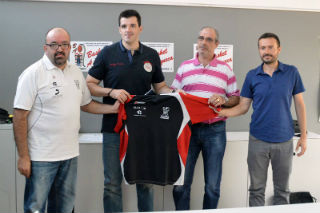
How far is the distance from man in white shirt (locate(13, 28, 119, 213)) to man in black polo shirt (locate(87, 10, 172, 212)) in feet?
1.00

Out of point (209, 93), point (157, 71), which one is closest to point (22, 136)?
A: point (157, 71)

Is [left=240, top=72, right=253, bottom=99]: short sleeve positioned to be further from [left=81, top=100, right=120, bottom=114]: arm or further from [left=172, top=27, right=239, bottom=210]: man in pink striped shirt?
[left=81, top=100, right=120, bottom=114]: arm

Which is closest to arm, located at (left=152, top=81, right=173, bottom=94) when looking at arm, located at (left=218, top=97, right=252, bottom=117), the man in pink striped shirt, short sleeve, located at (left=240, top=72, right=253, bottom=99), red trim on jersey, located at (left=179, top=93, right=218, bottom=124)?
the man in pink striped shirt

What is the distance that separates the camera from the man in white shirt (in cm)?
179

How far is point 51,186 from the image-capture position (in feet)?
6.64

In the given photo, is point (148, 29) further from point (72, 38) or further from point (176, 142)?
point (176, 142)

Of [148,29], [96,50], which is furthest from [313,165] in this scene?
[96,50]

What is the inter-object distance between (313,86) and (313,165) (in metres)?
0.99

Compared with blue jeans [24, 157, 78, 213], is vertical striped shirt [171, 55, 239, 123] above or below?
above

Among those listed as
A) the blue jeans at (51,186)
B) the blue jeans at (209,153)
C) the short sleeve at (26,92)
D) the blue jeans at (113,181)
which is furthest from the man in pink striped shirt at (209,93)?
the short sleeve at (26,92)

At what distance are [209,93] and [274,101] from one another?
0.49 m

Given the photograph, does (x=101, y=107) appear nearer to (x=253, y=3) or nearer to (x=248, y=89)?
(x=248, y=89)

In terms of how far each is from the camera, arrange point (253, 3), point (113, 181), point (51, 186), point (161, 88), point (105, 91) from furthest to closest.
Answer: point (253, 3)
point (161, 88)
point (113, 181)
point (105, 91)
point (51, 186)

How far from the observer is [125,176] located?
2.17 metres
